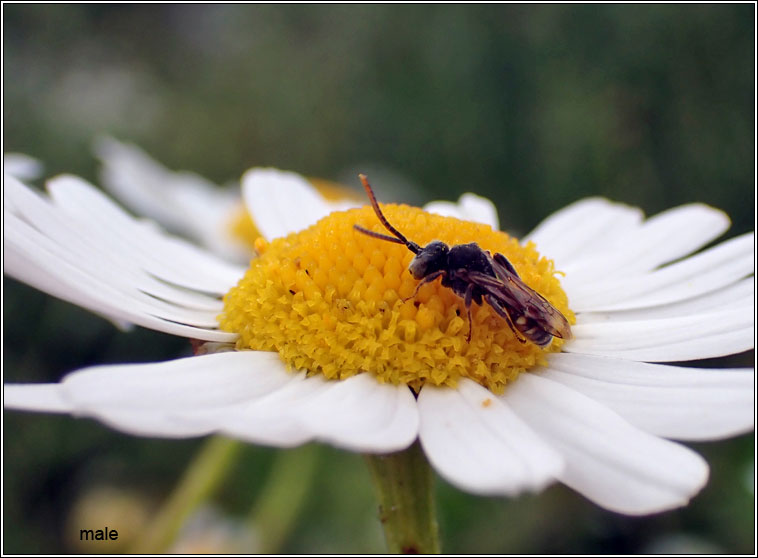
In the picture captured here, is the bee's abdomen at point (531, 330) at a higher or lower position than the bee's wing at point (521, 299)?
lower

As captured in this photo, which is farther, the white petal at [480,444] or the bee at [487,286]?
the bee at [487,286]

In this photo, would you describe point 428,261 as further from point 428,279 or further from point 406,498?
point 406,498

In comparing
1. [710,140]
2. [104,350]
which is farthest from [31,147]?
[710,140]

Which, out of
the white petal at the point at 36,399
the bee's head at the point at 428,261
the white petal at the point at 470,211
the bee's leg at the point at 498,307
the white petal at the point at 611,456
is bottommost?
the white petal at the point at 611,456

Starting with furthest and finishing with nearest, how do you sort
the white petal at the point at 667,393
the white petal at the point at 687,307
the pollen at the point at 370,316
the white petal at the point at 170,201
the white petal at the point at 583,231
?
1. the white petal at the point at 170,201
2. the white petal at the point at 583,231
3. the white petal at the point at 687,307
4. the pollen at the point at 370,316
5. the white petal at the point at 667,393

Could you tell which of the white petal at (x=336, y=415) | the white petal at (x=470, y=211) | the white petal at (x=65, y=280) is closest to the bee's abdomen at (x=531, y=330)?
the white petal at (x=336, y=415)

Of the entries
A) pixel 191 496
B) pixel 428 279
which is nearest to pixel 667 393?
pixel 428 279

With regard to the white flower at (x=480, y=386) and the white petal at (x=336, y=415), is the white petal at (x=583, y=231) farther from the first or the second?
the white petal at (x=336, y=415)
